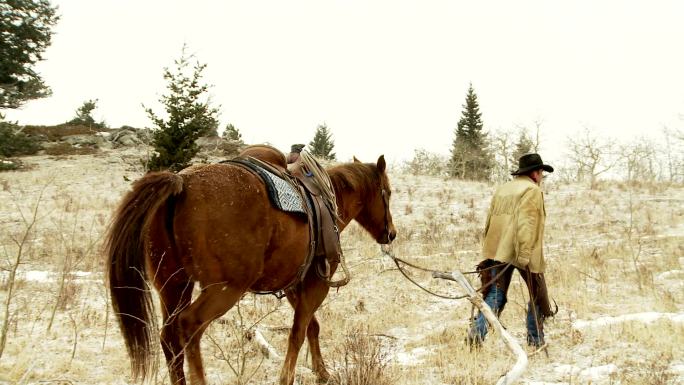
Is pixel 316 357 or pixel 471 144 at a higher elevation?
pixel 471 144

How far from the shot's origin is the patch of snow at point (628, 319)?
5292mm

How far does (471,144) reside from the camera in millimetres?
42438

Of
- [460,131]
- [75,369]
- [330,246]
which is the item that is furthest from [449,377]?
[460,131]

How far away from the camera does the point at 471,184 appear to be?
20.6 m

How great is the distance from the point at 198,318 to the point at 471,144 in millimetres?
41752

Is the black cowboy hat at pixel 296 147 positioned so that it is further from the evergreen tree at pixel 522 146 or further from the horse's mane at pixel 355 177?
the evergreen tree at pixel 522 146

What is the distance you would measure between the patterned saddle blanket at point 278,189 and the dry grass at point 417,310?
2.57 ft

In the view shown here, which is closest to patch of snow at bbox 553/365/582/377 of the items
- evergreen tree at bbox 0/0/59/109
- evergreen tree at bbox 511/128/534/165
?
evergreen tree at bbox 0/0/59/109

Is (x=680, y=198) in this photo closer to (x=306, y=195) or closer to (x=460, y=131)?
(x=306, y=195)

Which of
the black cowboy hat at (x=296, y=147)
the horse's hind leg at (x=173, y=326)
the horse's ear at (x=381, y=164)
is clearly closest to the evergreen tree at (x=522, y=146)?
the horse's ear at (x=381, y=164)

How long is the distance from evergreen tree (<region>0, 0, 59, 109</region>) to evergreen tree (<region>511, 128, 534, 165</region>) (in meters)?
35.1

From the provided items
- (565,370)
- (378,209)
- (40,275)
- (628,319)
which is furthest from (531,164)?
(40,275)

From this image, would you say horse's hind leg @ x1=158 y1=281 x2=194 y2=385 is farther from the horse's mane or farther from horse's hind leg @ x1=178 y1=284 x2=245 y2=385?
the horse's mane

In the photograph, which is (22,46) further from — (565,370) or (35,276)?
(565,370)
